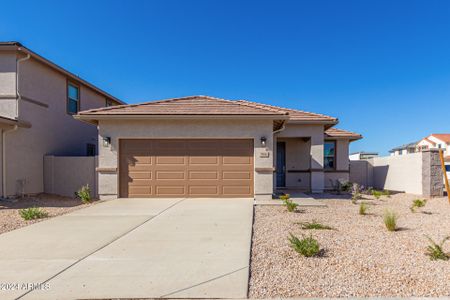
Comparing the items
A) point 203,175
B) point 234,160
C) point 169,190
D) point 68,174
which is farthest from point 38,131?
point 234,160

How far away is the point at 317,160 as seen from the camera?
559 inches

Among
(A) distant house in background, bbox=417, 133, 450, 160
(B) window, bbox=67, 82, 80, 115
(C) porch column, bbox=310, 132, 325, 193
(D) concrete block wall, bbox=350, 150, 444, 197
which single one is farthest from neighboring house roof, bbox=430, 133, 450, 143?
(B) window, bbox=67, 82, 80, 115

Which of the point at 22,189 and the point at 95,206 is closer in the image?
the point at 95,206

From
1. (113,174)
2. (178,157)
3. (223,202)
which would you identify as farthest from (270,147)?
(113,174)

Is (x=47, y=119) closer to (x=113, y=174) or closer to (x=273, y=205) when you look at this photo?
(x=113, y=174)

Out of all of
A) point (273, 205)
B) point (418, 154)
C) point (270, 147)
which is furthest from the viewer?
point (418, 154)

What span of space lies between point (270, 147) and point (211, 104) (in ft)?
9.85

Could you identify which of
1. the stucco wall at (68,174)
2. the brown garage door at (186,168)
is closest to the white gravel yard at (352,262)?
the brown garage door at (186,168)

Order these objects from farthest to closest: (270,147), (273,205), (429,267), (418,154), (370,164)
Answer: (370,164) → (418,154) → (270,147) → (273,205) → (429,267)

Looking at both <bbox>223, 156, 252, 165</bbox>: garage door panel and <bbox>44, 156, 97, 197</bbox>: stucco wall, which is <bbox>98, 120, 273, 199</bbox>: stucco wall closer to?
<bbox>223, 156, 252, 165</bbox>: garage door panel

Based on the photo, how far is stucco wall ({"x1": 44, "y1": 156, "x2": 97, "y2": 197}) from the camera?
43.1 ft

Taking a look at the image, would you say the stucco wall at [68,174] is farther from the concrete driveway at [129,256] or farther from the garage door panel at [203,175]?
the concrete driveway at [129,256]

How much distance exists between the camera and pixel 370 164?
18.0 meters

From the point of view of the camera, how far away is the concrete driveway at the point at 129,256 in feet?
12.5
